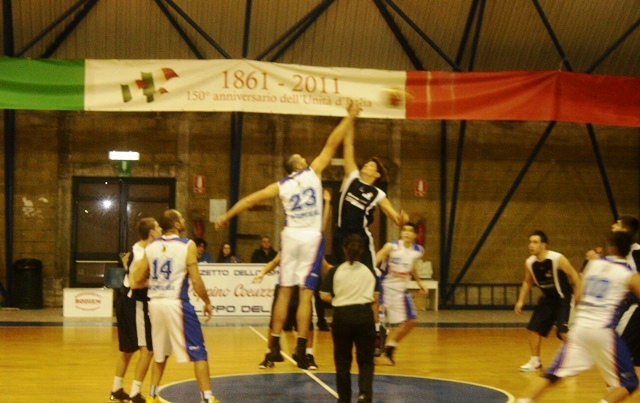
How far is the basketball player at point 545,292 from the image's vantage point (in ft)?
40.6

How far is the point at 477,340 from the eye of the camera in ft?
53.5

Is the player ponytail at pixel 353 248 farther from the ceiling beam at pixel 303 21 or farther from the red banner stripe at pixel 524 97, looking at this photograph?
the ceiling beam at pixel 303 21

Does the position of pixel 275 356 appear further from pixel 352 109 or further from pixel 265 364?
pixel 352 109

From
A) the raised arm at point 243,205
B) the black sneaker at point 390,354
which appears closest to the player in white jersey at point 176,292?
the raised arm at point 243,205

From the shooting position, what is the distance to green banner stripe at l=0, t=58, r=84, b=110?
60.8ft

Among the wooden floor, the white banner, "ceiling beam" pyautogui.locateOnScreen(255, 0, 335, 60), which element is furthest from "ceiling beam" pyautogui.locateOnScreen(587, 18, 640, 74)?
the wooden floor

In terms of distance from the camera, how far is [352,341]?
8.55 m

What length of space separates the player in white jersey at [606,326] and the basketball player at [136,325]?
3747 millimetres

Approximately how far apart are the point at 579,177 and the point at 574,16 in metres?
4.20

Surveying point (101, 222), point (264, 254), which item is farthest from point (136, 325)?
point (101, 222)

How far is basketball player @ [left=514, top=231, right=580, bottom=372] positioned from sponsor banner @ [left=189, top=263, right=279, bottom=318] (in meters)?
7.26

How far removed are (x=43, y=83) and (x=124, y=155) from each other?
3829 millimetres

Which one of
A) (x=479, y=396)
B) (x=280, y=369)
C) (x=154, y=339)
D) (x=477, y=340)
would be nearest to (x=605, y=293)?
(x=479, y=396)

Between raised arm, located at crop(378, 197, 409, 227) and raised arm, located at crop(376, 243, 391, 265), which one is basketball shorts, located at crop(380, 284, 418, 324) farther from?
raised arm, located at crop(378, 197, 409, 227)
